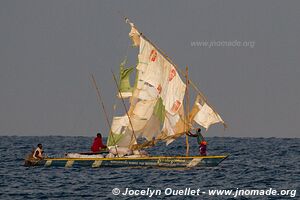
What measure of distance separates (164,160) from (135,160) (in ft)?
7.22

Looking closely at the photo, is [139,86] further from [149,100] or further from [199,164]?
[199,164]

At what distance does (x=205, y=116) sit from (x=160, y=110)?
3.75m

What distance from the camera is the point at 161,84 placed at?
223 feet

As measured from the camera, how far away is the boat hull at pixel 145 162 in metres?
66.7

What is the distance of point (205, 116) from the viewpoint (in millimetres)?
67000

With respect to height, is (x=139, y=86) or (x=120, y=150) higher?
(x=139, y=86)

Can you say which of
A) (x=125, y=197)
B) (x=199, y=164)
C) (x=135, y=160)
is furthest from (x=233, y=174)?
(x=125, y=197)

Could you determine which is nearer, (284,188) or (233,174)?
(284,188)
